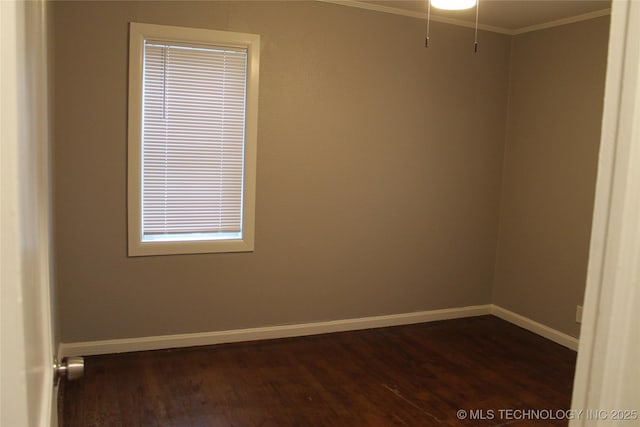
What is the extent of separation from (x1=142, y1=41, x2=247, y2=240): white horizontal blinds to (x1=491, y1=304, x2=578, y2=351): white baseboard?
2.51m

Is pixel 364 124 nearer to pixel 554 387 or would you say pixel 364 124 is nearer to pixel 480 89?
pixel 480 89

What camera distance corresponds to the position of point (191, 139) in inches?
142

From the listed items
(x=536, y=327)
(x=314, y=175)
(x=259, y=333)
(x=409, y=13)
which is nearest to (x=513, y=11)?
(x=409, y=13)

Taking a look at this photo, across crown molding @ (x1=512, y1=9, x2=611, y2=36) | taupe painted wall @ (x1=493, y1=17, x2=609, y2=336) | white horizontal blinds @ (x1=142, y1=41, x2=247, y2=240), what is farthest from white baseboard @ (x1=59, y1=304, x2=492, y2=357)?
crown molding @ (x1=512, y1=9, x2=611, y2=36)

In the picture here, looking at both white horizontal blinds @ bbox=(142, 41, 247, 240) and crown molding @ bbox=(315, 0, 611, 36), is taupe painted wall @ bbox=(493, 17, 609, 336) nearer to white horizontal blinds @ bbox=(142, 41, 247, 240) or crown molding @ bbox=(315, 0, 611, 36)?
crown molding @ bbox=(315, 0, 611, 36)

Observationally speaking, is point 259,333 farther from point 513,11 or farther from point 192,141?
point 513,11

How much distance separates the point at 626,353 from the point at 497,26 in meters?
4.22

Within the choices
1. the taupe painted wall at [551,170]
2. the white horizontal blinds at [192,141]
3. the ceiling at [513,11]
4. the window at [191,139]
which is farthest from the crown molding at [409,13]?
the white horizontal blinds at [192,141]

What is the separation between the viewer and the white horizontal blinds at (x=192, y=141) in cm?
348

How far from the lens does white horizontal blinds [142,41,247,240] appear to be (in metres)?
3.48

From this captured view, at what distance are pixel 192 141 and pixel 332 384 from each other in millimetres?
1875

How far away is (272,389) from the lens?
3145 millimetres

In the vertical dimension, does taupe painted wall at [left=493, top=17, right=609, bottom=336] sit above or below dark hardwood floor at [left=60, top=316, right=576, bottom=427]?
above

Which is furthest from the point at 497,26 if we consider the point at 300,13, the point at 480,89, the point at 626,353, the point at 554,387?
the point at 626,353
